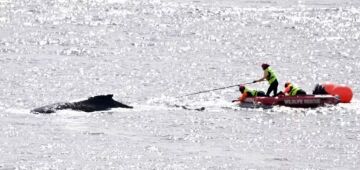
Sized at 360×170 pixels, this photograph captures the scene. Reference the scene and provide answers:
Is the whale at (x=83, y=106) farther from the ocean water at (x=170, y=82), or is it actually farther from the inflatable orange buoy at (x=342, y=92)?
the inflatable orange buoy at (x=342, y=92)

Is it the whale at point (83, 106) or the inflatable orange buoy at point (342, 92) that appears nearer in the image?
the whale at point (83, 106)

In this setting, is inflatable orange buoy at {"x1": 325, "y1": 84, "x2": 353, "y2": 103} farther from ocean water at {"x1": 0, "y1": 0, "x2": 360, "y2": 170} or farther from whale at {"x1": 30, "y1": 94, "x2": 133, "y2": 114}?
whale at {"x1": 30, "y1": 94, "x2": 133, "y2": 114}

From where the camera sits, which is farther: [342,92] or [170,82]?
[170,82]

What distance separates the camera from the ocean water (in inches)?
1190

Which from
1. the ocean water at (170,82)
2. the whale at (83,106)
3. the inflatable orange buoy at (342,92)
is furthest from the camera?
the inflatable orange buoy at (342,92)

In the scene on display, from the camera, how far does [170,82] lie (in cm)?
5203

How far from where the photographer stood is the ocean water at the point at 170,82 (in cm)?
3023

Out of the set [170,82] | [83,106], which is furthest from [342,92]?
[170,82]

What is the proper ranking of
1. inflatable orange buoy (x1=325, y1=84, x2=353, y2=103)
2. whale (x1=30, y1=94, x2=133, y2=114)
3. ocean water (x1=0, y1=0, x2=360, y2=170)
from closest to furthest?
ocean water (x1=0, y1=0, x2=360, y2=170), whale (x1=30, y1=94, x2=133, y2=114), inflatable orange buoy (x1=325, y1=84, x2=353, y2=103)

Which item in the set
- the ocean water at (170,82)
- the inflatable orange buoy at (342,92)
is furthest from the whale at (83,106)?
the inflatable orange buoy at (342,92)

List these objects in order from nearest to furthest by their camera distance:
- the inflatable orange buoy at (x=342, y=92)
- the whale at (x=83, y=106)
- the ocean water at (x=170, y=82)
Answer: the ocean water at (x=170, y=82) → the whale at (x=83, y=106) → the inflatable orange buoy at (x=342, y=92)

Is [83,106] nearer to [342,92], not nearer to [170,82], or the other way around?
[342,92]

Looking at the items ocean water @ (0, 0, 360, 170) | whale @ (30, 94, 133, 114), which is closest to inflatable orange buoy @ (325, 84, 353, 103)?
ocean water @ (0, 0, 360, 170)

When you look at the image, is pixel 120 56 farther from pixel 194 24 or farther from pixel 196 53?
pixel 194 24
